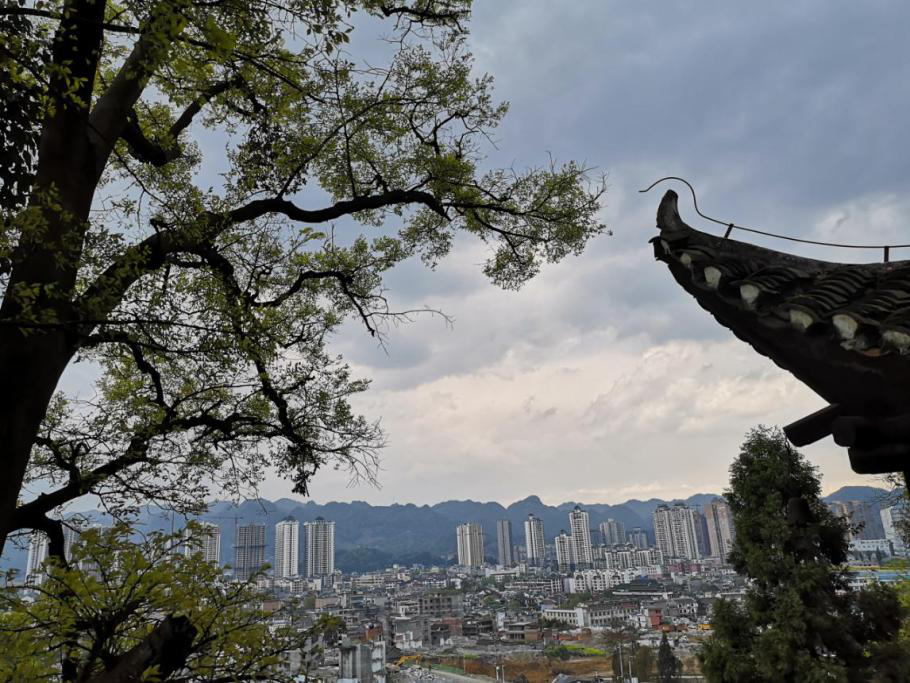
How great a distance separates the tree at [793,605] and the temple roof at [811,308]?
667 cm

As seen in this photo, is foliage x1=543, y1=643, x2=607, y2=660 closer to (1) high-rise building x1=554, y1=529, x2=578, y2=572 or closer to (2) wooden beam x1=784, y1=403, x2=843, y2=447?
(2) wooden beam x1=784, y1=403, x2=843, y2=447

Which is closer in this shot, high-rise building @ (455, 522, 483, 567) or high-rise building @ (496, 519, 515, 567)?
high-rise building @ (455, 522, 483, 567)

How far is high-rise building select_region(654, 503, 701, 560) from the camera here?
99.9 m

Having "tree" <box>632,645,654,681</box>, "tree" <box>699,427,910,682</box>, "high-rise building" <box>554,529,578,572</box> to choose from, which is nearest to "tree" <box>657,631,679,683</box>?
"tree" <box>632,645,654,681</box>

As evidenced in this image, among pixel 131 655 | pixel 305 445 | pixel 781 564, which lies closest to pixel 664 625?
pixel 781 564

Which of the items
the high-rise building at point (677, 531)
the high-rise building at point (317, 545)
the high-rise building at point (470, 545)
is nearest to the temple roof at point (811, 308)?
the high-rise building at point (317, 545)

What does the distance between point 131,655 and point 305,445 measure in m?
3.65

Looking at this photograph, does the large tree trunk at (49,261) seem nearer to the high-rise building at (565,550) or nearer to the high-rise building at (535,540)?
the high-rise building at (565,550)

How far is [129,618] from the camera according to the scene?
9.30 ft

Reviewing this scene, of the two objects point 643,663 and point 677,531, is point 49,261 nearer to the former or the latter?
point 643,663

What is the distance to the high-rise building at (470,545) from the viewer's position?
390 feet

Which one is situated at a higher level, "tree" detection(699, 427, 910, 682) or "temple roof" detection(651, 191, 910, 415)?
"temple roof" detection(651, 191, 910, 415)

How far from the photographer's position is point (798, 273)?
8.40 feet

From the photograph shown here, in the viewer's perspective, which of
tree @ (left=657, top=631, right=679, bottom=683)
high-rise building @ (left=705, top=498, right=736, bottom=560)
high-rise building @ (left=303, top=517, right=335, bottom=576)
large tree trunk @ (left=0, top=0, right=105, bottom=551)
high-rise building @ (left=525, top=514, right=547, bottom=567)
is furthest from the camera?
high-rise building @ (left=525, top=514, right=547, bottom=567)
